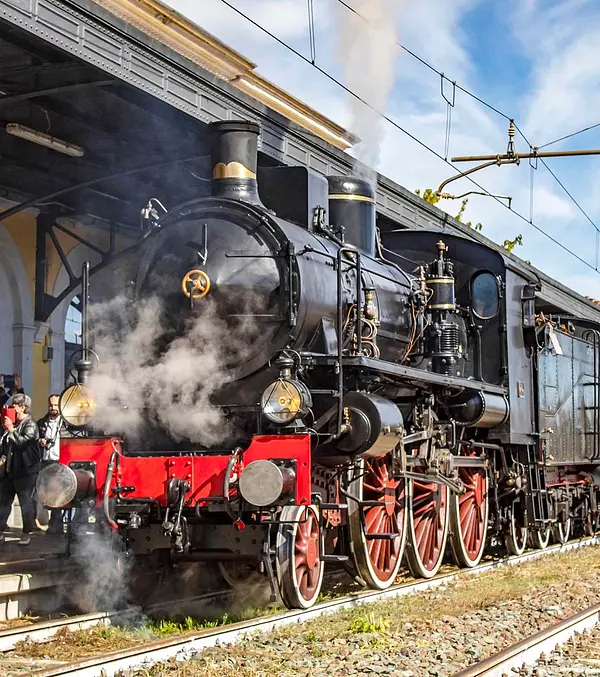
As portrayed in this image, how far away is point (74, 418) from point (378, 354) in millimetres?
2297

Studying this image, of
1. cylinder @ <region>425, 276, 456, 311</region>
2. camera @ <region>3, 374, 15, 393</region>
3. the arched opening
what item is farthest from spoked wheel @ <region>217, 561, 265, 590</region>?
the arched opening

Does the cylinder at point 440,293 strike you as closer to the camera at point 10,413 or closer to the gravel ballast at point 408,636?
the gravel ballast at point 408,636

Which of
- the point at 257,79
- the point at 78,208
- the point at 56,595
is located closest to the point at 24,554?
the point at 56,595

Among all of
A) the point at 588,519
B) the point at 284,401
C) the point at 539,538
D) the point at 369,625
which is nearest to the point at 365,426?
the point at 284,401

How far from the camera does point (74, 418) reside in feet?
23.6

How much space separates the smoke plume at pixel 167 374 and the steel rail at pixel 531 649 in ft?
8.16

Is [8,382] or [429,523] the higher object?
[8,382]

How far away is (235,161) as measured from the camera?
25.8 feet

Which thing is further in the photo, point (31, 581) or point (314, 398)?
point (31, 581)

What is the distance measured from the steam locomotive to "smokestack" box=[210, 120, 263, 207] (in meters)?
0.01

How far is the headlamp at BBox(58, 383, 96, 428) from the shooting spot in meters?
7.18

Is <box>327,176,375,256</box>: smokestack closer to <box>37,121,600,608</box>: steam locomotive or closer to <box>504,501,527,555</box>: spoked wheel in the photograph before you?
<box>37,121,600,608</box>: steam locomotive

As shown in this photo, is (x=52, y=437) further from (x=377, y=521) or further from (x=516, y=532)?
(x=516, y=532)

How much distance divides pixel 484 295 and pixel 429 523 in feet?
7.97
